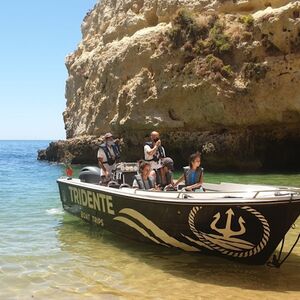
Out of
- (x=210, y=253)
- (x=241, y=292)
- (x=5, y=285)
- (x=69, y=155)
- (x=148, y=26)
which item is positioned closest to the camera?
(x=241, y=292)

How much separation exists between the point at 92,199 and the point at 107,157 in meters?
1.26

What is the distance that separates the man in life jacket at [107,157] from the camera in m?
10.5

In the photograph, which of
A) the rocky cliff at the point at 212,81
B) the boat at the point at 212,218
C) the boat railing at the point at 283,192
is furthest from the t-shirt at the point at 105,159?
the rocky cliff at the point at 212,81

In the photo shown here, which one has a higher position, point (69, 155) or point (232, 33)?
point (232, 33)

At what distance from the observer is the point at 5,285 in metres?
6.62

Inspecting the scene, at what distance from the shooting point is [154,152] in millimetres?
9859

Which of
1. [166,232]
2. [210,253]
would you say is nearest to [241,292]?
[210,253]

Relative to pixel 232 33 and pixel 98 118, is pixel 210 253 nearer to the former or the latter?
pixel 232 33

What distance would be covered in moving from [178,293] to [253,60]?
2058cm

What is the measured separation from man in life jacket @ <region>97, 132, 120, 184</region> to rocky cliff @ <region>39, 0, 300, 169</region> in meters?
15.4

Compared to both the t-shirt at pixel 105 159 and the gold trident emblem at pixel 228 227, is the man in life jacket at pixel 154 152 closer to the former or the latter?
the t-shirt at pixel 105 159

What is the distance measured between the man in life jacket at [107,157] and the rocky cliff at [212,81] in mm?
15356

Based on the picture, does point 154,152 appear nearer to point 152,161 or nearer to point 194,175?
point 152,161

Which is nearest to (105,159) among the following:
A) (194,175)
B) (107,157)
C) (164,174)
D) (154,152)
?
(107,157)
